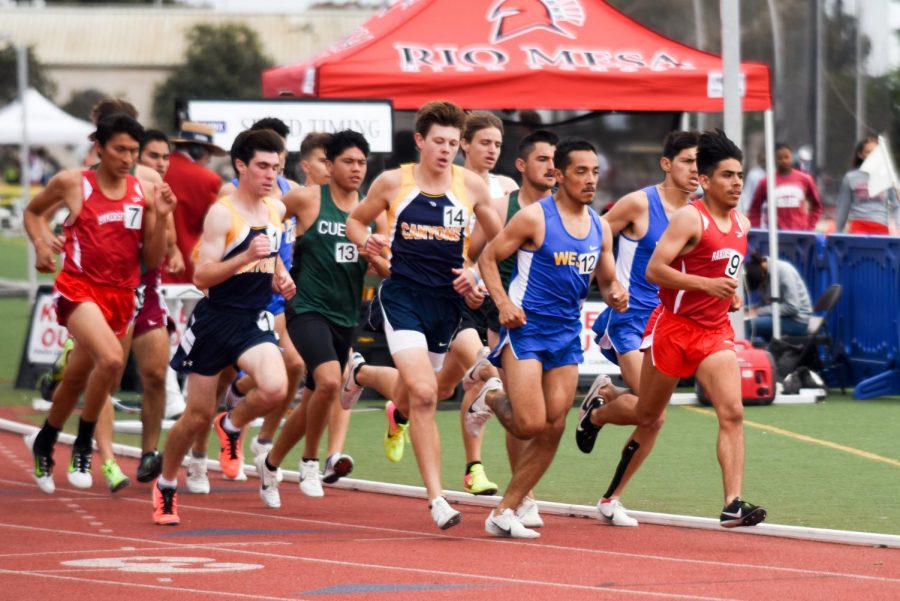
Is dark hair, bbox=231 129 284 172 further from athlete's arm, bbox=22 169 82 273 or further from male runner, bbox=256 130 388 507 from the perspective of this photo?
athlete's arm, bbox=22 169 82 273

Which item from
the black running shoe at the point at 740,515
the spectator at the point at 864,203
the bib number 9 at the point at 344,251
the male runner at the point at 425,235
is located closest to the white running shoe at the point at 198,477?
the bib number 9 at the point at 344,251

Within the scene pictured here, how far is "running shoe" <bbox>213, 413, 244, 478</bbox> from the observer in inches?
440

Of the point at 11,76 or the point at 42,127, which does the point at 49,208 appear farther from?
the point at 11,76

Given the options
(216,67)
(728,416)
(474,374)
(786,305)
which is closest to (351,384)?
(474,374)

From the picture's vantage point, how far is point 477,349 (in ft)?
34.2

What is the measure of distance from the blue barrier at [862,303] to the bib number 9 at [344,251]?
6516 mm

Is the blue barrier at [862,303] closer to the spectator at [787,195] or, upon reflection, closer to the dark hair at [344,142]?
the spectator at [787,195]

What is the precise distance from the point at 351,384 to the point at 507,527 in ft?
7.38

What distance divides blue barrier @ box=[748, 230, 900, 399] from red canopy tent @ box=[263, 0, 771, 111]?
1571mm

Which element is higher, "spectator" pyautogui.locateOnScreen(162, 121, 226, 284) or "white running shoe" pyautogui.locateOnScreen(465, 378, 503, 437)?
"spectator" pyautogui.locateOnScreen(162, 121, 226, 284)

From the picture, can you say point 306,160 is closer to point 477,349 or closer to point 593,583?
point 477,349

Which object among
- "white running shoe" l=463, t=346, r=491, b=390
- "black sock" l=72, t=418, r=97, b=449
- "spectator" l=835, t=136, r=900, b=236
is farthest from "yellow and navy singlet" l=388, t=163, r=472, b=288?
"spectator" l=835, t=136, r=900, b=236

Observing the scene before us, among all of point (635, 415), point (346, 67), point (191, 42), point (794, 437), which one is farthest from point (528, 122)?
point (191, 42)

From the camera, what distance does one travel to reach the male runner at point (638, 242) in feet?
32.2
